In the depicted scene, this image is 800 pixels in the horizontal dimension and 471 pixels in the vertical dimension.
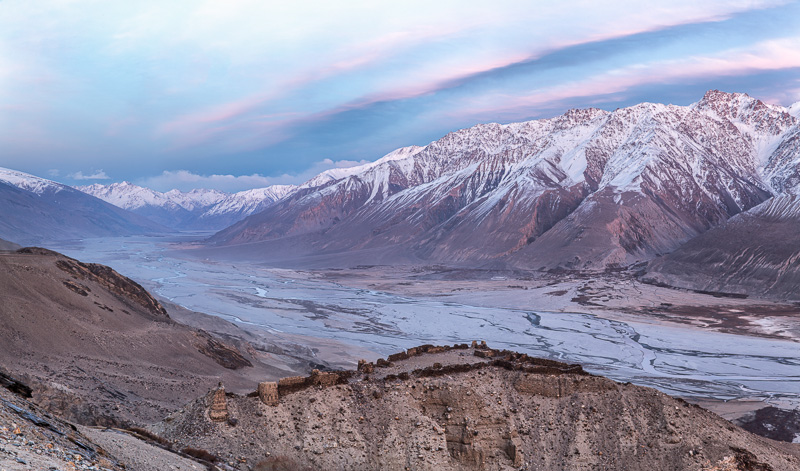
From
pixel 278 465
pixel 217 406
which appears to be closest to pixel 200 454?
pixel 217 406

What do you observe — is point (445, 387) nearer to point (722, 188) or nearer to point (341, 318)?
point (341, 318)

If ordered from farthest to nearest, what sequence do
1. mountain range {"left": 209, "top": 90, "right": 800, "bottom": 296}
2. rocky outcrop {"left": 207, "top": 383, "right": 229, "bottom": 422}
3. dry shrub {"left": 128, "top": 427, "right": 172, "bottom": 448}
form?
mountain range {"left": 209, "top": 90, "right": 800, "bottom": 296}
rocky outcrop {"left": 207, "top": 383, "right": 229, "bottom": 422}
dry shrub {"left": 128, "top": 427, "right": 172, "bottom": 448}

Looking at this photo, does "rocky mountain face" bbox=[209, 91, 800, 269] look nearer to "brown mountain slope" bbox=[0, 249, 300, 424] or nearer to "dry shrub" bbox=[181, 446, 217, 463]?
"brown mountain slope" bbox=[0, 249, 300, 424]

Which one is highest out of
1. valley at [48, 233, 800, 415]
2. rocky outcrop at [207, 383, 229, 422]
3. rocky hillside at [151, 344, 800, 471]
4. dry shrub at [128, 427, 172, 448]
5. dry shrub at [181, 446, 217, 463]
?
rocky outcrop at [207, 383, 229, 422]

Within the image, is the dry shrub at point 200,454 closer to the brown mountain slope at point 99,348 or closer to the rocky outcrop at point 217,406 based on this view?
the rocky outcrop at point 217,406

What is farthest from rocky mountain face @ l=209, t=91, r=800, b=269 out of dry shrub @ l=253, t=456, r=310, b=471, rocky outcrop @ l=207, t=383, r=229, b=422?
rocky outcrop @ l=207, t=383, r=229, b=422

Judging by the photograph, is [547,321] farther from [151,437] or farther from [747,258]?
[151,437]

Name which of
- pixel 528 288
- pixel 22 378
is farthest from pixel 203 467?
pixel 528 288
